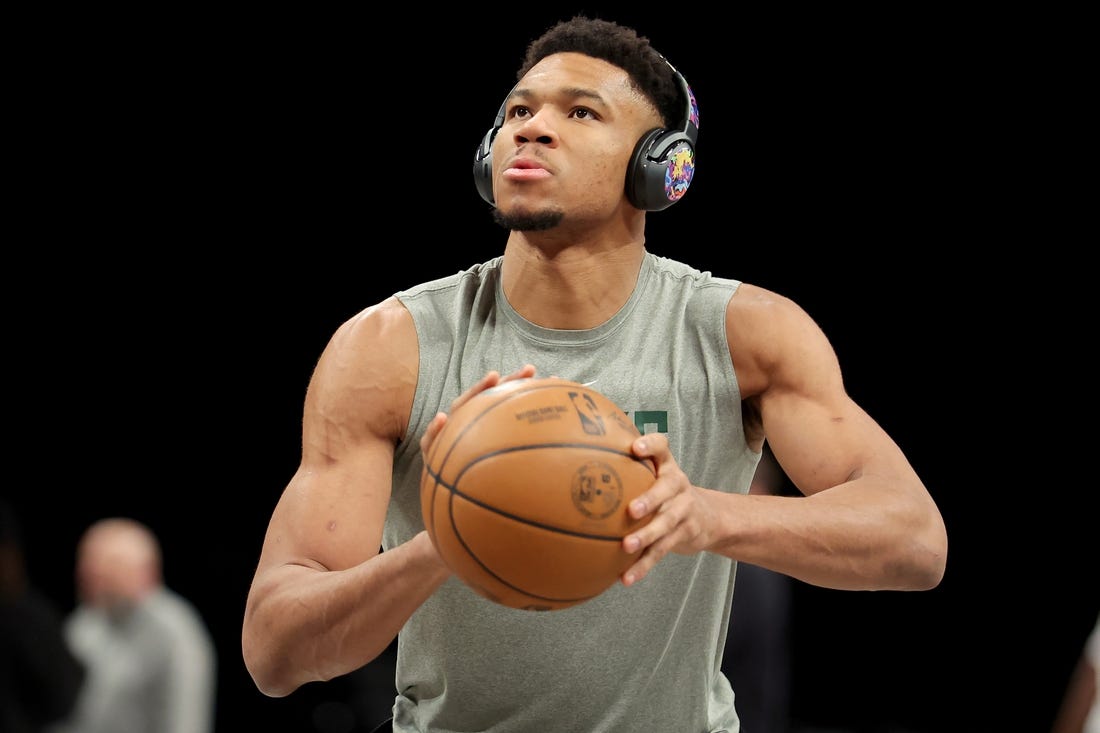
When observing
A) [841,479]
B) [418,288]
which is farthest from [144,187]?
[841,479]

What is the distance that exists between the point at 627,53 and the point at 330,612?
1.28m

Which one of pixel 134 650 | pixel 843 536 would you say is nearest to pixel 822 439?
pixel 843 536

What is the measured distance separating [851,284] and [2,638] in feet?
13.9

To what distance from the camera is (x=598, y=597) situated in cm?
253

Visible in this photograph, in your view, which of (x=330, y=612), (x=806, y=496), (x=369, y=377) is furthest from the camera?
(x=369, y=377)

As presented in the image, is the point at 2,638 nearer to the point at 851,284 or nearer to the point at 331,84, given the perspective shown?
the point at 331,84

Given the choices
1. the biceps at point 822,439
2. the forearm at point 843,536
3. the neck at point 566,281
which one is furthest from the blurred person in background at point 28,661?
the forearm at point 843,536

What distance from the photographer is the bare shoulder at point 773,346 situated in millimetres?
2539

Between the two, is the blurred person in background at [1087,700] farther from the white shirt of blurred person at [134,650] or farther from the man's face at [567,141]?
the white shirt of blurred person at [134,650]

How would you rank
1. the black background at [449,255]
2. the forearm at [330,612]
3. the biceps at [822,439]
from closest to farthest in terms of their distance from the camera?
1. the forearm at [330,612]
2. the biceps at [822,439]
3. the black background at [449,255]

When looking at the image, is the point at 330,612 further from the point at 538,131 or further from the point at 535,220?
the point at 538,131

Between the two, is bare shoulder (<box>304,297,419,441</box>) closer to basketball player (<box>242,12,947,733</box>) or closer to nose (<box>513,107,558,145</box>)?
basketball player (<box>242,12,947,733</box>)

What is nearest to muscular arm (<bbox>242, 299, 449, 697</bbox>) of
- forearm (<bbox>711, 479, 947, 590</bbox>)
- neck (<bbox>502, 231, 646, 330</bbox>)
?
neck (<bbox>502, 231, 646, 330</bbox>)

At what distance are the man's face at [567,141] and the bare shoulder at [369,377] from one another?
320 mm
